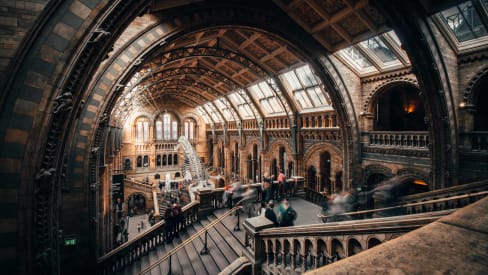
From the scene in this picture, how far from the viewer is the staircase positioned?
591 centimetres

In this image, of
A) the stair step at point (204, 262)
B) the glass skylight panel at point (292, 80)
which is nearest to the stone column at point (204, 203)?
the stair step at point (204, 262)

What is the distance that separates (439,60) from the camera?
27.5 ft

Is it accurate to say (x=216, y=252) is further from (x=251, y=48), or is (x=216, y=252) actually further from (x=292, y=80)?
(x=292, y=80)

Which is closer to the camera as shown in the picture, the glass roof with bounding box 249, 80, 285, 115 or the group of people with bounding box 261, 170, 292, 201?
the group of people with bounding box 261, 170, 292, 201

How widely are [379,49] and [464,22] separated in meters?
2.93

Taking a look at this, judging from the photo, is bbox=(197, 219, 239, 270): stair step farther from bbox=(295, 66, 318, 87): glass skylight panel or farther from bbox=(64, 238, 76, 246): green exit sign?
bbox=(295, 66, 318, 87): glass skylight panel

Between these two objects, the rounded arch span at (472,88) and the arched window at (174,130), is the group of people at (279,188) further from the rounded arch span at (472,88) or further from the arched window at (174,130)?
the arched window at (174,130)

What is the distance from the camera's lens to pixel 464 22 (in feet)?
27.1

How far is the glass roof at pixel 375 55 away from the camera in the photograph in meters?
9.86

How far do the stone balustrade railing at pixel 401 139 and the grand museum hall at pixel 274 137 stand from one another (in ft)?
0.16

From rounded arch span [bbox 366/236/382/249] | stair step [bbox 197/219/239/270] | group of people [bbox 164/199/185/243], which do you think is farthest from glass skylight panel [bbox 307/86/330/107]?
rounded arch span [bbox 366/236/382/249]

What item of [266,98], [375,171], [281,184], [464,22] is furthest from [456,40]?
[266,98]

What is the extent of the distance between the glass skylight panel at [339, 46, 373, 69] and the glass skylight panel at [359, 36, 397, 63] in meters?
0.92

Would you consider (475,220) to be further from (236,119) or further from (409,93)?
(236,119)
